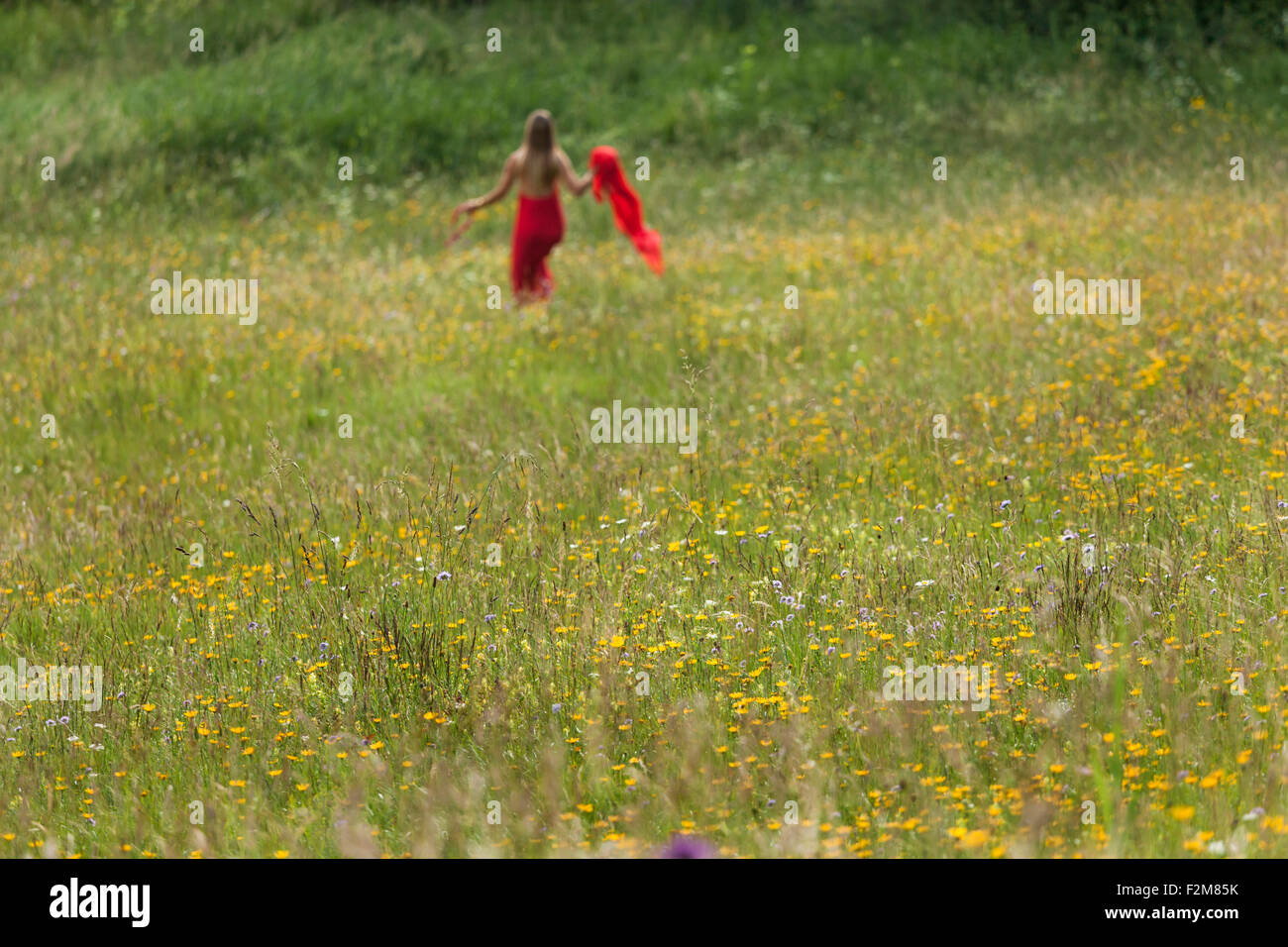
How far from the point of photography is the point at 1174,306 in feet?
28.1

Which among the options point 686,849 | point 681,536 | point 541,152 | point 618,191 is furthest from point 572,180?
point 686,849

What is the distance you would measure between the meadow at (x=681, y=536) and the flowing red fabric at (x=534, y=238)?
21.5 inches

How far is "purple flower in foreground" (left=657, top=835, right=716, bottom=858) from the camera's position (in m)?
2.36

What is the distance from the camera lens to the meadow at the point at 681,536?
11.4 ft

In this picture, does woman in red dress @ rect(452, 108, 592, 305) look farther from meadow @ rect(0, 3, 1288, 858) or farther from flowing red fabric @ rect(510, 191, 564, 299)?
meadow @ rect(0, 3, 1288, 858)

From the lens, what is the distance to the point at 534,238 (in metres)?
12.4

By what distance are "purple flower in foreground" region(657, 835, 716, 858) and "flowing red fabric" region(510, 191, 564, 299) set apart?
9.45 metres

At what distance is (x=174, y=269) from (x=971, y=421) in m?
11.6

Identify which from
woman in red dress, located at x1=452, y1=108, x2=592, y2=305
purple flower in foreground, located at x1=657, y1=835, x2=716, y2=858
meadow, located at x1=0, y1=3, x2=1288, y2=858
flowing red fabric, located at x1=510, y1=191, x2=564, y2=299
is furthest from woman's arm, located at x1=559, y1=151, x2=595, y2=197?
purple flower in foreground, located at x1=657, y1=835, x2=716, y2=858

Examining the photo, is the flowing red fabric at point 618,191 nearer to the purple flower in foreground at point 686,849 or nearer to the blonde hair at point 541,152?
the blonde hair at point 541,152

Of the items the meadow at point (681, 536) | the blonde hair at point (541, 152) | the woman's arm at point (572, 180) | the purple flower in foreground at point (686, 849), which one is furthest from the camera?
the blonde hair at point (541, 152)

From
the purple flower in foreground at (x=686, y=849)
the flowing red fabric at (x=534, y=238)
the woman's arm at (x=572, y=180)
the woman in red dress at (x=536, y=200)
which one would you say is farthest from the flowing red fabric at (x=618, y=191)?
the purple flower in foreground at (x=686, y=849)

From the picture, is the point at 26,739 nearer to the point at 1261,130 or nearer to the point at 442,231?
the point at 442,231
